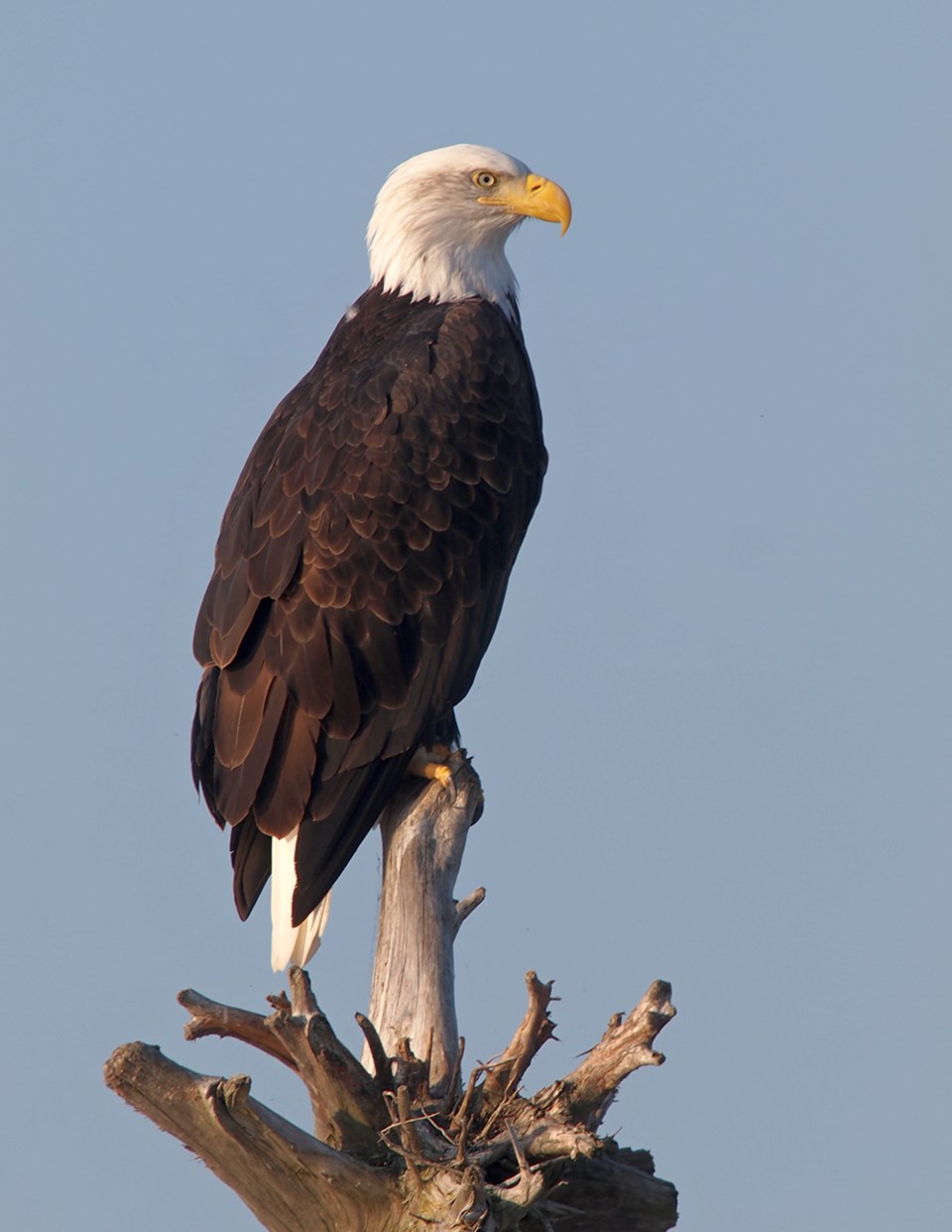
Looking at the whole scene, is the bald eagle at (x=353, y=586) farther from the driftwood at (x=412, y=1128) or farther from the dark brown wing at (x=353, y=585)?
the driftwood at (x=412, y=1128)

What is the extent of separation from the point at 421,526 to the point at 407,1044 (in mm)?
2006

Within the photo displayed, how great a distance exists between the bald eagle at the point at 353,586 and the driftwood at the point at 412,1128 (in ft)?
2.83

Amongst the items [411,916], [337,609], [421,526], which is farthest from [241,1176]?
[421,526]

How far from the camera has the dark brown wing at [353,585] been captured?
6.16m

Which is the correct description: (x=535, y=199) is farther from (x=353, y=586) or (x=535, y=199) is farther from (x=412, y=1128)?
(x=412, y=1128)

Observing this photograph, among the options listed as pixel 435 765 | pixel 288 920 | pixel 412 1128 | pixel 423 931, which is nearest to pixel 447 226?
pixel 435 765

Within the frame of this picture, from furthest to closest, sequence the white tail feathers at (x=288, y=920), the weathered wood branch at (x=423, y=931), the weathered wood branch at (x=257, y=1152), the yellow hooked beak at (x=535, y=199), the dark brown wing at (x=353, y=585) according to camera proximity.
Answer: the yellow hooked beak at (x=535, y=199) < the dark brown wing at (x=353, y=585) < the white tail feathers at (x=288, y=920) < the weathered wood branch at (x=423, y=931) < the weathered wood branch at (x=257, y=1152)

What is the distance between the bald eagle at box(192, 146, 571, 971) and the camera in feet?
20.1

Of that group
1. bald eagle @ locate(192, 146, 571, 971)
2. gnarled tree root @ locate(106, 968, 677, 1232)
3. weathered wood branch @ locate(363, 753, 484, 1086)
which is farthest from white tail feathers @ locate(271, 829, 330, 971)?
gnarled tree root @ locate(106, 968, 677, 1232)

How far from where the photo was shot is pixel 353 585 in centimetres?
638

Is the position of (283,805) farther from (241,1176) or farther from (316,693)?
(241,1176)

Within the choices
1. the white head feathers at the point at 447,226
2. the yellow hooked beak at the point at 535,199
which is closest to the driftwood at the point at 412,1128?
the white head feathers at the point at 447,226

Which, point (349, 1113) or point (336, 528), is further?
point (336, 528)

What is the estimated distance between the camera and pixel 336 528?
6.37 metres
